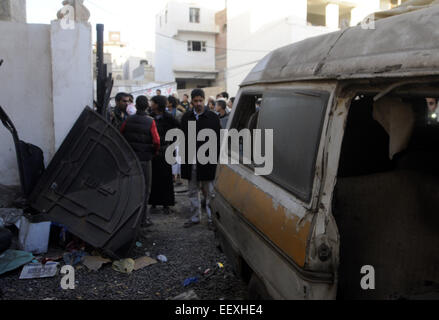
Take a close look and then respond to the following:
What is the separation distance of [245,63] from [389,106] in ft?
86.8

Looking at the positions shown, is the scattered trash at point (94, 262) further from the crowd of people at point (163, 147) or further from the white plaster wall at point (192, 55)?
the white plaster wall at point (192, 55)

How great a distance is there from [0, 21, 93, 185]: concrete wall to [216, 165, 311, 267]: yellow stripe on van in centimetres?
271

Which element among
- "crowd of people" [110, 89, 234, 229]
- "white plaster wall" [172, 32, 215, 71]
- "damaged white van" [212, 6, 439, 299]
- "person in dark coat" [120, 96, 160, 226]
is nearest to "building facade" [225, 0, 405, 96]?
"white plaster wall" [172, 32, 215, 71]

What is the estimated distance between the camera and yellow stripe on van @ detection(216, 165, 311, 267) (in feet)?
6.31

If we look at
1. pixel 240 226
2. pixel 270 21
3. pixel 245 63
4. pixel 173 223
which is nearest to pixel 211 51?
pixel 245 63

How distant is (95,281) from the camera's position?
3818 mm

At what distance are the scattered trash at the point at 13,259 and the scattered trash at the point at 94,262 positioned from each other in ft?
1.90

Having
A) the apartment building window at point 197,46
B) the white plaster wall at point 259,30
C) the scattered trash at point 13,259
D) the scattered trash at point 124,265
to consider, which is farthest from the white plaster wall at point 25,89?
the apartment building window at point 197,46

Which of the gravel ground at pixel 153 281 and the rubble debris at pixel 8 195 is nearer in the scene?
the gravel ground at pixel 153 281

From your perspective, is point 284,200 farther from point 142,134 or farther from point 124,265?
point 142,134

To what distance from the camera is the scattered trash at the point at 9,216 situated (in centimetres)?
430

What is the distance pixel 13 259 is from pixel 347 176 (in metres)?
3.54

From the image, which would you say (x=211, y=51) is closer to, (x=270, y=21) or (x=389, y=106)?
(x=270, y=21)

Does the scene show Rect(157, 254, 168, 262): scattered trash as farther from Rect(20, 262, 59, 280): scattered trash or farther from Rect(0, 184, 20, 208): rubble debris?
Result: Rect(0, 184, 20, 208): rubble debris
